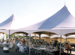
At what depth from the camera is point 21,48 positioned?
1013cm

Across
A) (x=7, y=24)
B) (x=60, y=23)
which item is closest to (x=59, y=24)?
(x=60, y=23)

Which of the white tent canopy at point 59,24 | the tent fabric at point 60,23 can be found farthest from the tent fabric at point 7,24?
the tent fabric at point 60,23

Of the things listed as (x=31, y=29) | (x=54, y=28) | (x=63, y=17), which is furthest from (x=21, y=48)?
(x=63, y=17)

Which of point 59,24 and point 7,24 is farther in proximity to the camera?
point 7,24

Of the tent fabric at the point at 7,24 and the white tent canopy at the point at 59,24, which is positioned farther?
the tent fabric at the point at 7,24

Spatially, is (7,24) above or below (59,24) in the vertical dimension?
above

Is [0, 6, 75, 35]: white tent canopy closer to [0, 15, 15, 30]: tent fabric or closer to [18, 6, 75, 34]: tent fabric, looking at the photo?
[18, 6, 75, 34]: tent fabric

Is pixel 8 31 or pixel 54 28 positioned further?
pixel 8 31

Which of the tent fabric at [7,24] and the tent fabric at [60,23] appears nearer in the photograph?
the tent fabric at [60,23]

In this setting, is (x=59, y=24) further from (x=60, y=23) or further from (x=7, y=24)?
(x=7, y=24)

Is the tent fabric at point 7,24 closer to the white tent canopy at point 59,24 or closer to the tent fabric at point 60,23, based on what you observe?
the white tent canopy at point 59,24

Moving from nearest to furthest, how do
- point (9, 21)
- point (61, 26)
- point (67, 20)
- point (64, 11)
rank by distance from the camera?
point (61, 26) < point (67, 20) < point (64, 11) < point (9, 21)

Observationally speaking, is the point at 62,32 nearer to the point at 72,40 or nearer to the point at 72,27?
the point at 72,27

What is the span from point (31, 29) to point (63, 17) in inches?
123
